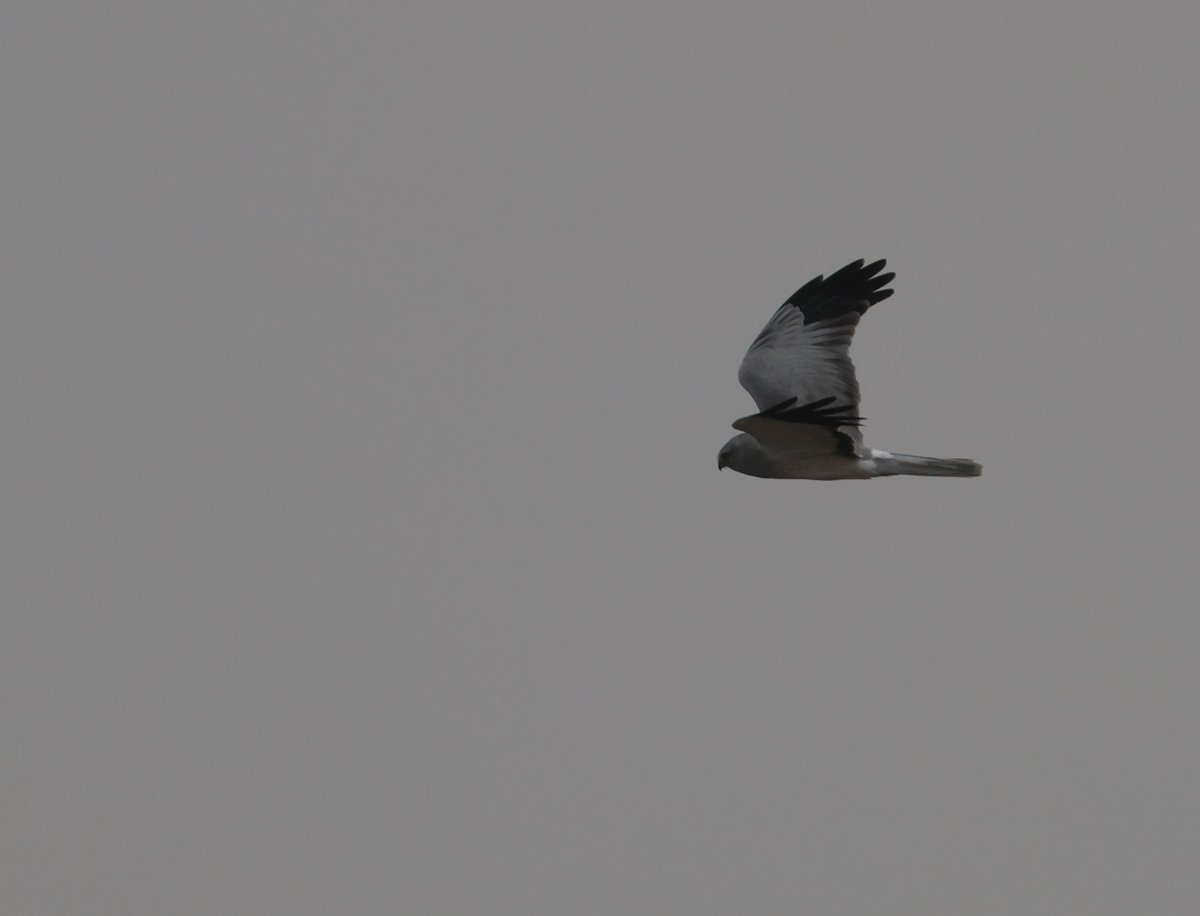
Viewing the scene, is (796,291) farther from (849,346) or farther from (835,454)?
(835,454)

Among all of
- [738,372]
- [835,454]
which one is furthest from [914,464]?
[738,372]

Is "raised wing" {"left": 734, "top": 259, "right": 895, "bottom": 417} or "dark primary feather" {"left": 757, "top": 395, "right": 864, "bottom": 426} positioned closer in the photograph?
"dark primary feather" {"left": 757, "top": 395, "right": 864, "bottom": 426}

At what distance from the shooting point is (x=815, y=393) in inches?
720

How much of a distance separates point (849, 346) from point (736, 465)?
7.69 feet

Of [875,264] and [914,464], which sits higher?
[875,264]

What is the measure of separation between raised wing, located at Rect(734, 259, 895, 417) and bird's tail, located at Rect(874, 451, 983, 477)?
1.03 m

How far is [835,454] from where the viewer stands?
16.9 metres

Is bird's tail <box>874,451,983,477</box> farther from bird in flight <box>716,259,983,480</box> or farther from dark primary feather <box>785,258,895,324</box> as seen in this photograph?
dark primary feather <box>785,258,895,324</box>

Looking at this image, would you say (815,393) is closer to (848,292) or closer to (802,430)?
(848,292)

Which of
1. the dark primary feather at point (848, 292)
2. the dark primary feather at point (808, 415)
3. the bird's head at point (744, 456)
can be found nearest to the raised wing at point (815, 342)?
the dark primary feather at point (848, 292)

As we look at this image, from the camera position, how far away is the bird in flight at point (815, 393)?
16.3 m

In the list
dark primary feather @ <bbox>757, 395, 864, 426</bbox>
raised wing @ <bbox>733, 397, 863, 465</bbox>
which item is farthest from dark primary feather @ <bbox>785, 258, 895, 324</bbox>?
dark primary feather @ <bbox>757, 395, 864, 426</bbox>

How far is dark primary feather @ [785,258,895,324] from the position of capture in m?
18.9

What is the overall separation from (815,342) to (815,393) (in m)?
0.82
